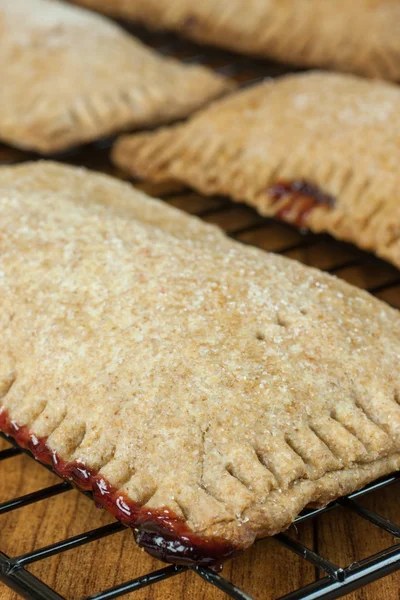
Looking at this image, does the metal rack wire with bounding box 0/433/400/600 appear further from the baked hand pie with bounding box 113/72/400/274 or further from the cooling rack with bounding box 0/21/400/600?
the baked hand pie with bounding box 113/72/400/274

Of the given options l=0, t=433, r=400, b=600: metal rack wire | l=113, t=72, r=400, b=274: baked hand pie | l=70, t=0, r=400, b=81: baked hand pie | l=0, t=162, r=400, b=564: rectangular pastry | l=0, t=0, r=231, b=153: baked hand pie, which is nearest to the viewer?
l=0, t=433, r=400, b=600: metal rack wire

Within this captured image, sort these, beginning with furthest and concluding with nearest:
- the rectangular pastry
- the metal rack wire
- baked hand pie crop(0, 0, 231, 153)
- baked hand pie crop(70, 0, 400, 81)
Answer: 1. baked hand pie crop(70, 0, 400, 81)
2. baked hand pie crop(0, 0, 231, 153)
3. the rectangular pastry
4. the metal rack wire

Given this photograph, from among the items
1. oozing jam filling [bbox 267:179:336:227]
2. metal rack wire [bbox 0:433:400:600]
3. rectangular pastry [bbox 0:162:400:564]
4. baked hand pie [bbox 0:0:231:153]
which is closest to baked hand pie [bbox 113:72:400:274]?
oozing jam filling [bbox 267:179:336:227]

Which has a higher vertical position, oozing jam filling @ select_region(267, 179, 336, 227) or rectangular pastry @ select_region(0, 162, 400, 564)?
rectangular pastry @ select_region(0, 162, 400, 564)

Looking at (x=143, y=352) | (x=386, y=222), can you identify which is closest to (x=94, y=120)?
(x=386, y=222)

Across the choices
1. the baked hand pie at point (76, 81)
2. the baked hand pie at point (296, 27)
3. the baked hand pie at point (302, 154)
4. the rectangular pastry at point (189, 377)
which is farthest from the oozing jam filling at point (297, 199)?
the baked hand pie at point (296, 27)

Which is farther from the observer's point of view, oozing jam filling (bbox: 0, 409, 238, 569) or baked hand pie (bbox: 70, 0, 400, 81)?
baked hand pie (bbox: 70, 0, 400, 81)

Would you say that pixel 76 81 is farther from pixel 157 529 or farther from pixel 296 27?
pixel 157 529
